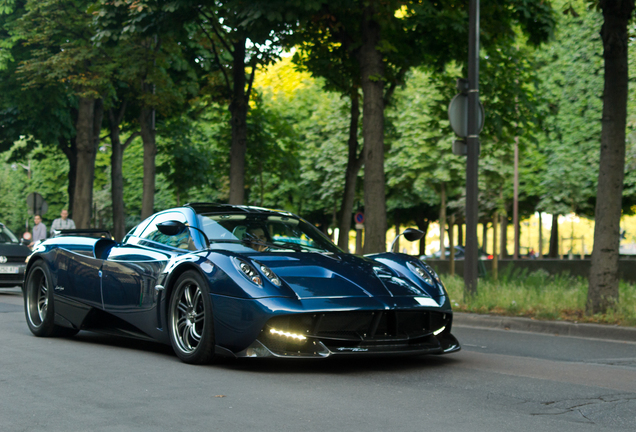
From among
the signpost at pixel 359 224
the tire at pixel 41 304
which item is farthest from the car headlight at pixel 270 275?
the signpost at pixel 359 224

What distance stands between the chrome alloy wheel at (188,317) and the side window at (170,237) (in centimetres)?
47

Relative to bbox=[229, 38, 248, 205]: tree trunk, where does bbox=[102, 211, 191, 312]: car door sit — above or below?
below

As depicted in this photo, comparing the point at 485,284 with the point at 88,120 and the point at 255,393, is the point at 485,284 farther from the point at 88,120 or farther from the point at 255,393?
the point at 88,120

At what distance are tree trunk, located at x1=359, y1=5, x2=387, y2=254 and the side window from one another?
6849mm

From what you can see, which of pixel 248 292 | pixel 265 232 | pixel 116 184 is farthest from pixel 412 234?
pixel 116 184

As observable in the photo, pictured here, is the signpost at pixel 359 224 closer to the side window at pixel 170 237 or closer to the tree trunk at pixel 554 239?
the tree trunk at pixel 554 239

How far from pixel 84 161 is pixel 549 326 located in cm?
1734

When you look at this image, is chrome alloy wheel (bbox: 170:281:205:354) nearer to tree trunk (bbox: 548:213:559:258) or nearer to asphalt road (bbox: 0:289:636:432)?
asphalt road (bbox: 0:289:636:432)

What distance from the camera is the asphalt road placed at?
423 cm

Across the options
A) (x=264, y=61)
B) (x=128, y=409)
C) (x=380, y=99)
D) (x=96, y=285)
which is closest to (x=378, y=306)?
(x=128, y=409)

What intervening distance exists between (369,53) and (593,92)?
23752 millimetres

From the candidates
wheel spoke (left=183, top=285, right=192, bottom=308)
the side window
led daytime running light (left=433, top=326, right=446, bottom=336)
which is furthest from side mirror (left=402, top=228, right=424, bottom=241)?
wheel spoke (left=183, top=285, right=192, bottom=308)

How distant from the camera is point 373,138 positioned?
13.8 metres

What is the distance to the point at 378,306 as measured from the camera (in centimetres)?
561
